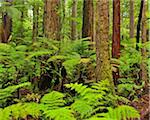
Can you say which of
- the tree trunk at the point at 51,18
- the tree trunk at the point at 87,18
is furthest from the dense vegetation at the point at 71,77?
the tree trunk at the point at 87,18

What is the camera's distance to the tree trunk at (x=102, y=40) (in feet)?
16.9

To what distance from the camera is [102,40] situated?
5.21 m

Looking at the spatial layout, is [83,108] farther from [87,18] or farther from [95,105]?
[87,18]

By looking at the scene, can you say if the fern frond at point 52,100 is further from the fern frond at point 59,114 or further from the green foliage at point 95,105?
the fern frond at point 59,114

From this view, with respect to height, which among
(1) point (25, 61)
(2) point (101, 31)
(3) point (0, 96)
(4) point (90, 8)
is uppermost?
(4) point (90, 8)

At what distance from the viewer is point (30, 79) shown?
6762 millimetres

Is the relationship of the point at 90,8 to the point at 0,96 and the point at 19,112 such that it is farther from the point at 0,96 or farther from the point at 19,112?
the point at 19,112

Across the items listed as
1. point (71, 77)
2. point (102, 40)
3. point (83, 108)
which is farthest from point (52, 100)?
point (71, 77)

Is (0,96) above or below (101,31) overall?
below

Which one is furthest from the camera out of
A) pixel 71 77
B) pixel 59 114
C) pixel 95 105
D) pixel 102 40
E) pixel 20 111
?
pixel 71 77

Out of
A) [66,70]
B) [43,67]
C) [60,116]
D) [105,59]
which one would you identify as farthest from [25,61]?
[60,116]

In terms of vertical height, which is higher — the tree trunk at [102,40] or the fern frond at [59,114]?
the tree trunk at [102,40]

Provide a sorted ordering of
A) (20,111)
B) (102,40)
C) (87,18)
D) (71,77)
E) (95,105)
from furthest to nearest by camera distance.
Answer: (87,18), (71,77), (102,40), (95,105), (20,111)

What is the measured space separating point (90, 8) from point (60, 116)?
22.6 feet
